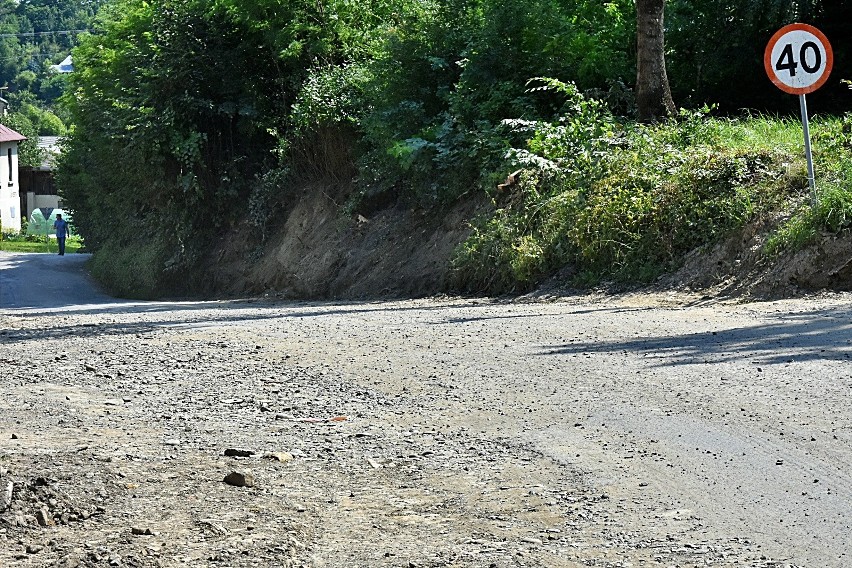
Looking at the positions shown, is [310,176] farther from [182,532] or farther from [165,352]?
A: [182,532]

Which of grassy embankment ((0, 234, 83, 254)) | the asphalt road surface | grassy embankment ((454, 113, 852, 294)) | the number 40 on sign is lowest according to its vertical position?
grassy embankment ((0, 234, 83, 254))

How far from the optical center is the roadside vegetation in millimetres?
16656

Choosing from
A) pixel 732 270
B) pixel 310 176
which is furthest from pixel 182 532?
pixel 310 176

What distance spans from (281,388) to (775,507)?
16.0 feet

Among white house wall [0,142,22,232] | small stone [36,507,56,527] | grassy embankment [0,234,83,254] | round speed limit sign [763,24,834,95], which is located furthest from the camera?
white house wall [0,142,22,232]

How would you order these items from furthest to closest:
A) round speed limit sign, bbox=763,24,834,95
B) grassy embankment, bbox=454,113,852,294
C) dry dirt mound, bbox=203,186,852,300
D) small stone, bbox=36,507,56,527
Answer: grassy embankment, bbox=454,113,852,294 → round speed limit sign, bbox=763,24,834,95 → dry dirt mound, bbox=203,186,852,300 → small stone, bbox=36,507,56,527

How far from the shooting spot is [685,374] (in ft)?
29.8

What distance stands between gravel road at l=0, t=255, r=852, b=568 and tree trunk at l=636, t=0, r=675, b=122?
735 cm

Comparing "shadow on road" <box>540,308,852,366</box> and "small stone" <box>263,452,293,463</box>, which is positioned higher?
"shadow on road" <box>540,308,852,366</box>

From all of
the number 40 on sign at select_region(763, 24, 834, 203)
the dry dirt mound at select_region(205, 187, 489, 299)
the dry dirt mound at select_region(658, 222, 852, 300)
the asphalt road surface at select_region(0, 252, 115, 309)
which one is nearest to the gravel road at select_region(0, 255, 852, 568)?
the dry dirt mound at select_region(658, 222, 852, 300)

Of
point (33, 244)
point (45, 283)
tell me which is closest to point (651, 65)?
point (45, 283)

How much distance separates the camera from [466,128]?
2061 centimetres

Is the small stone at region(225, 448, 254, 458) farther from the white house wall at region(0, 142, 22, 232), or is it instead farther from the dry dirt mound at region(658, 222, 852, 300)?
the white house wall at region(0, 142, 22, 232)

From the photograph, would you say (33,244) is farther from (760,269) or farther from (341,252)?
(760,269)
